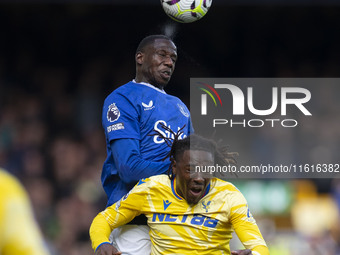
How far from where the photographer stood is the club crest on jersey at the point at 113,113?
424cm

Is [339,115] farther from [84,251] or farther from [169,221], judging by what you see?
[169,221]

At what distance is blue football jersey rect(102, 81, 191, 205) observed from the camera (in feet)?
13.8

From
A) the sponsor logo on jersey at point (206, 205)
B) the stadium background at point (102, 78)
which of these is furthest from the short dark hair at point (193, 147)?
the stadium background at point (102, 78)

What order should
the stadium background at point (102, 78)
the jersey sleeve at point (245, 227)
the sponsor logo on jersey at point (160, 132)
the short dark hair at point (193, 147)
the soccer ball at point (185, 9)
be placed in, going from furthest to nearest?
the stadium background at point (102, 78)
the soccer ball at point (185, 9)
the sponsor logo on jersey at point (160, 132)
the short dark hair at point (193, 147)
the jersey sleeve at point (245, 227)

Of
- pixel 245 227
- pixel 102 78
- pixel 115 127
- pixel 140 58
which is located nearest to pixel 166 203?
pixel 245 227

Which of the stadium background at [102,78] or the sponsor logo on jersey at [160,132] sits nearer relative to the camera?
the sponsor logo on jersey at [160,132]

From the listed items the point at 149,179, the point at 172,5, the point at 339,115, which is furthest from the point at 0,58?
the point at 149,179

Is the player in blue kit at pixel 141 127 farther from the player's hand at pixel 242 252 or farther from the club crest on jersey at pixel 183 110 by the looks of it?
the player's hand at pixel 242 252

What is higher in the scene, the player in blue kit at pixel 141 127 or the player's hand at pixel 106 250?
the player in blue kit at pixel 141 127

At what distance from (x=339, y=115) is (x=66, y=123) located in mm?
4044

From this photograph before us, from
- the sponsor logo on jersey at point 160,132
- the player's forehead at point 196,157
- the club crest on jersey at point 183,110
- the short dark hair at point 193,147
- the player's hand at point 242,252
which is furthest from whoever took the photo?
the club crest on jersey at point 183,110

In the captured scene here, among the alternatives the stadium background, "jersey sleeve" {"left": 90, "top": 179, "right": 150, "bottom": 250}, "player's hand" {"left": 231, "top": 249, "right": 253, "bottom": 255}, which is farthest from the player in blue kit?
the stadium background

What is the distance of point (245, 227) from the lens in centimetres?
385

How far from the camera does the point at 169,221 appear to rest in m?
3.96
